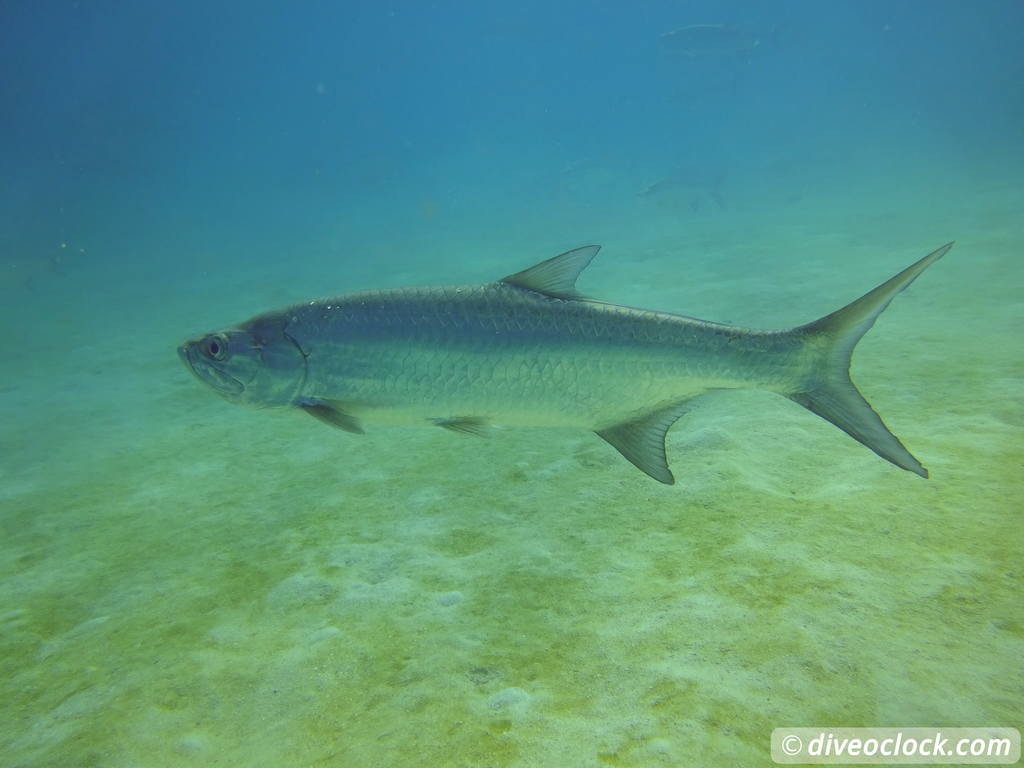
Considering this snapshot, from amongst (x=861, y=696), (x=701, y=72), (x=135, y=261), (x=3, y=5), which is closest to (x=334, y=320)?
(x=861, y=696)

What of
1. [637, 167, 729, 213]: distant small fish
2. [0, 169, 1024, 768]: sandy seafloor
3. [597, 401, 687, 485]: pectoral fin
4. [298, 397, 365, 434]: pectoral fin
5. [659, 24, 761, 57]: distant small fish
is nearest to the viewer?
[0, 169, 1024, 768]: sandy seafloor

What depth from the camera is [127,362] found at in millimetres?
11852

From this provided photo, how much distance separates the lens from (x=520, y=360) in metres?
3.54

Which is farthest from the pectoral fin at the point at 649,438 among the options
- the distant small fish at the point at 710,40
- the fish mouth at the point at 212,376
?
the distant small fish at the point at 710,40

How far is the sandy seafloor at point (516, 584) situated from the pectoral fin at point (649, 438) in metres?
0.62

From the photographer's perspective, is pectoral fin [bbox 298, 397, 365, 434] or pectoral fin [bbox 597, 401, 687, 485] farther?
pectoral fin [bbox 298, 397, 365, 434]

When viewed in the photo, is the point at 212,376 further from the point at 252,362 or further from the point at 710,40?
the point at 710,40

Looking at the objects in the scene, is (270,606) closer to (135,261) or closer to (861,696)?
(861,696)

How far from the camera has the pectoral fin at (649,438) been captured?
350cm

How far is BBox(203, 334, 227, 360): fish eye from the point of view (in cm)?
379

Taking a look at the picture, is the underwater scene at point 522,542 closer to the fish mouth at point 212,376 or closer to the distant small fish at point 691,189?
the fish mouth at point 212,376

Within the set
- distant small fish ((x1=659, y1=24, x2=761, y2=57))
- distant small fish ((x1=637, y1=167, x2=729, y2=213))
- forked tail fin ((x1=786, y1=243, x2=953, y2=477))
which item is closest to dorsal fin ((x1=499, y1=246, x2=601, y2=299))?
forked tail fin ((x1=786, y1=243, x2=953, y2=477))

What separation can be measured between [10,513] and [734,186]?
38535 mm

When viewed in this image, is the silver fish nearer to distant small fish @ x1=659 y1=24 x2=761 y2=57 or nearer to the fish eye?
the fish eye
